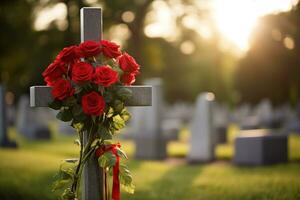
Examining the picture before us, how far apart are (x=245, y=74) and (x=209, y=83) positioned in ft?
54.5

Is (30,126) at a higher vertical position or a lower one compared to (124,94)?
lower

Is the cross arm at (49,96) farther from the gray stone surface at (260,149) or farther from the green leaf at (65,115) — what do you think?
the gray stone surface at (260,149)

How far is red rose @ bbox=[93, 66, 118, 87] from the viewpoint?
4.28 metres

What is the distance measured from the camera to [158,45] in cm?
3416

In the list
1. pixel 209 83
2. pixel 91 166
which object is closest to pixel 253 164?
pixel 91 166

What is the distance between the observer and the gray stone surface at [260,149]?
10.8m

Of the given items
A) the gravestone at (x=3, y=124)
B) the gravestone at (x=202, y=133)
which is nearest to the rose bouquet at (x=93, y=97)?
the gravestone at (x=202, y=133)

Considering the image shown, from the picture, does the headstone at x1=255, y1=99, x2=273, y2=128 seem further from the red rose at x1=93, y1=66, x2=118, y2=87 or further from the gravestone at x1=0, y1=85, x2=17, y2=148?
the red rose at x1=93, y1=66, x2=118, y2=87

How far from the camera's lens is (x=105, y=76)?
4.28 meters

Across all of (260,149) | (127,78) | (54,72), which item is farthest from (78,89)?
(260,149)

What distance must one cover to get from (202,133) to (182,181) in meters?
3.72

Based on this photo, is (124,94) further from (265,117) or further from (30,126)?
(265,117)

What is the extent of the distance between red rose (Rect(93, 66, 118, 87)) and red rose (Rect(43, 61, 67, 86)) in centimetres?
32


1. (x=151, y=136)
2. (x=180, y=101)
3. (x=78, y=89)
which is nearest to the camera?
(x=78, y=89)
